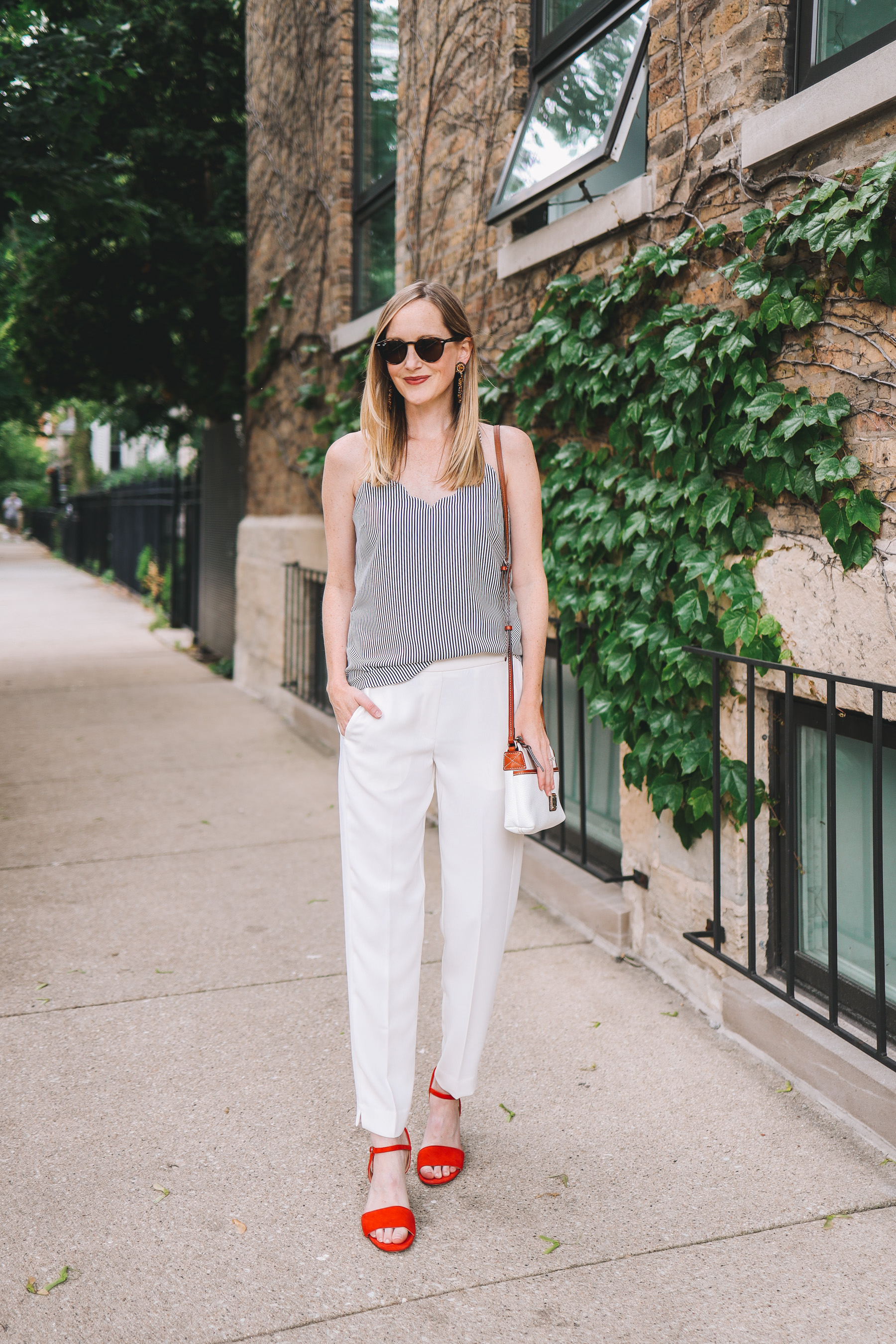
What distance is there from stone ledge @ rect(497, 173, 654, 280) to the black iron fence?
816 centimetres

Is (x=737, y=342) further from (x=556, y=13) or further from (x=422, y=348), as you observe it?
(x=556, y=13)

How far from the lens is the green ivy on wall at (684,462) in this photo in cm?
285

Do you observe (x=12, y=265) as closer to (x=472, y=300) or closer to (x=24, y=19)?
(x=24, y=19)

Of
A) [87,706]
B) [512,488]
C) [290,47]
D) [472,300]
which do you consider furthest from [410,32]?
[87,706]

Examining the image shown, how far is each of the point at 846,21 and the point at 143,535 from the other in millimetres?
15520

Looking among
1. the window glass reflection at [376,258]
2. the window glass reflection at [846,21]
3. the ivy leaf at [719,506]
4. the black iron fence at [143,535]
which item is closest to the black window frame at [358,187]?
the window glass reflection at [376,258]

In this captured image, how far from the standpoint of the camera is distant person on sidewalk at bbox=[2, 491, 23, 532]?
4678 cm

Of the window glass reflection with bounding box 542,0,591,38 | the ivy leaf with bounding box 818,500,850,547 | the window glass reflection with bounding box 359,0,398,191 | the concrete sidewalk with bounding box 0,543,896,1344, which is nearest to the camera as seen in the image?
the concrete sidewalk with bounding box 0,543,896,1344

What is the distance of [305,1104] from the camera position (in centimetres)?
295

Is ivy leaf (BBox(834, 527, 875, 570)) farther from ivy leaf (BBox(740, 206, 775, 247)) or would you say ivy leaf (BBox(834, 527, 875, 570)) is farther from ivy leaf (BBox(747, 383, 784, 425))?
ivy leaf (BBox(740, 206, 775, 247))

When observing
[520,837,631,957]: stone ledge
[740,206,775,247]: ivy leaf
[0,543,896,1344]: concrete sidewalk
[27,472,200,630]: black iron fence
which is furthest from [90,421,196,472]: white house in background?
[740,206,775,247]: ivy leaf

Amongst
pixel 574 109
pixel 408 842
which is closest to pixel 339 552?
pixel 408 842

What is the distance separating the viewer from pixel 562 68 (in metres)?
4.58

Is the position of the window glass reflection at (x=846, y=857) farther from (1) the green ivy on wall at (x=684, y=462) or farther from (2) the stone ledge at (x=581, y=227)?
(2) the stone ledge at (x=581, y=227)
